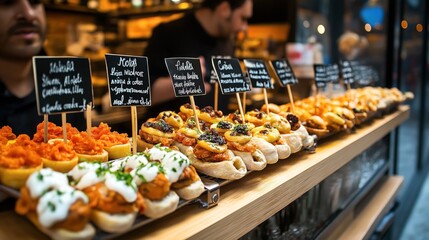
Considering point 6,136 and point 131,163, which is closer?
point 131,163

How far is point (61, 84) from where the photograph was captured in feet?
4.07

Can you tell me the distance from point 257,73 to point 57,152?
1.14 metres

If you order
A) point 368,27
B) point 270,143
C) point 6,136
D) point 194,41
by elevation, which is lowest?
point 270,143

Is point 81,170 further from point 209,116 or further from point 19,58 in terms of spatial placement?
point 19,58

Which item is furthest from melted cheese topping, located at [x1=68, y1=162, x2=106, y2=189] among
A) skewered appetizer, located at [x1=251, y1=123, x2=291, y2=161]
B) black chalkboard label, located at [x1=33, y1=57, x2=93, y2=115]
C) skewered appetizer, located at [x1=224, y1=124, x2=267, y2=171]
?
skewered appetizer, located at [x1=251, y1=123, x2=291, y2=161]

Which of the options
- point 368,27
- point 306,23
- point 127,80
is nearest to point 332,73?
point 127,80

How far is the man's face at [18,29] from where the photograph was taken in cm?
257

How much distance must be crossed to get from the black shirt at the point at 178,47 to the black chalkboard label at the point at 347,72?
115 cm

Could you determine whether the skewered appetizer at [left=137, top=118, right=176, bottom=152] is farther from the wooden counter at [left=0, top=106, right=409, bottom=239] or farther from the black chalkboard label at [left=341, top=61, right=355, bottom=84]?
the black chalkboard label at [left=341, top=61, right=355, bottom=84]

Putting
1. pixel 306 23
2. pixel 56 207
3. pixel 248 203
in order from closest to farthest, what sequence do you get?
pixel 56 207 < pixel 248 203 < pixel 306 23

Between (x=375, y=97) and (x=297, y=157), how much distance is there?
1.48 meters

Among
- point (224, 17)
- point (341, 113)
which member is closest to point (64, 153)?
point (341, 113)

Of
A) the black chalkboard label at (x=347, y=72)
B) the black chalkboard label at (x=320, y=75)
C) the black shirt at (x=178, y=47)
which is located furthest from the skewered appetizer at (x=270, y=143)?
the black shirt at (x=178, y=47)

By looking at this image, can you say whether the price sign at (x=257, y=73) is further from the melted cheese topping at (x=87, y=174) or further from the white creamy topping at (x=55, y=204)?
the white creamy topping at (x=55, y=204)
